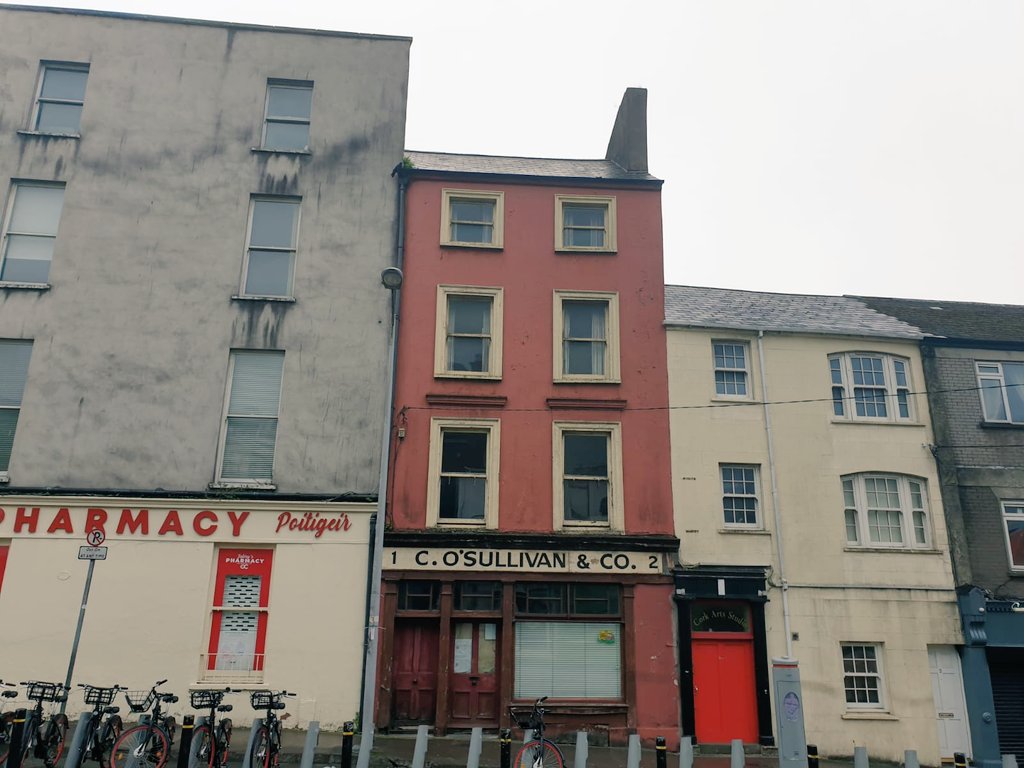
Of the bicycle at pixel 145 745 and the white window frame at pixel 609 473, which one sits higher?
the white window frame at pixel 609 473

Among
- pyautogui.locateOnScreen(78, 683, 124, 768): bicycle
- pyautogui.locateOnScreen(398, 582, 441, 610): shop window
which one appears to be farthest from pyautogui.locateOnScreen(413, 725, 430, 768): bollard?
pyautogui.locateOnScreen(398, 582, 441, 610): shop window

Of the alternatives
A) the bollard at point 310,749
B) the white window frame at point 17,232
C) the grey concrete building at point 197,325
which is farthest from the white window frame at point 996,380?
the white window frame at point 17,232

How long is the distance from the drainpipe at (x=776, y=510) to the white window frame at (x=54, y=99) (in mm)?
17929

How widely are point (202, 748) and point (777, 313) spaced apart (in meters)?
16.5

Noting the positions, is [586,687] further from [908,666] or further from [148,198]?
[148,198]

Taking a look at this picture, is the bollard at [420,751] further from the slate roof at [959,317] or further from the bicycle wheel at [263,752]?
the slate roof at [959,317]

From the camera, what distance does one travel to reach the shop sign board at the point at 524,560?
54.6 ft

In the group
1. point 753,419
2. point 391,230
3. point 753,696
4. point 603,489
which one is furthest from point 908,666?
point 391,230

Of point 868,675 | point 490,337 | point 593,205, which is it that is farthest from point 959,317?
point 490,337

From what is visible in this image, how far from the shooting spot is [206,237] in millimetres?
18312

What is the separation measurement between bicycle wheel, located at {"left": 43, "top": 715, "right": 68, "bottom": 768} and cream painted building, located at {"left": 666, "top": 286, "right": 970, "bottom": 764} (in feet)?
38.6

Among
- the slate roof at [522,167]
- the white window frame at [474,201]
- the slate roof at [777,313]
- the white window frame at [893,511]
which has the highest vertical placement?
the slate roof at [522,167]

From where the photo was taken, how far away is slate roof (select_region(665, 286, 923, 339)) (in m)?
19.0

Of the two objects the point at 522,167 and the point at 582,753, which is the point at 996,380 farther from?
the point at 582,753
